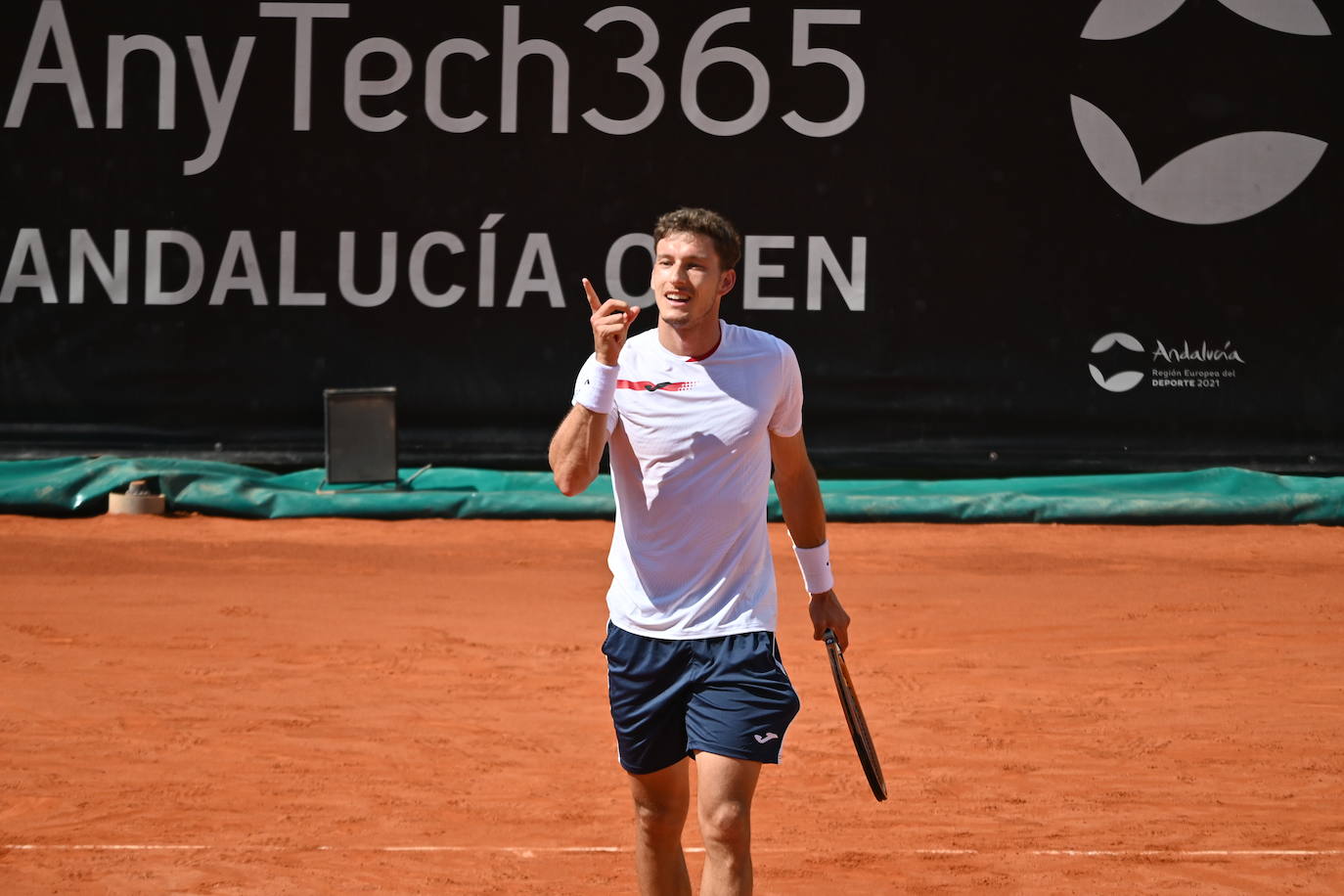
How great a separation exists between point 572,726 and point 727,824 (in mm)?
3068

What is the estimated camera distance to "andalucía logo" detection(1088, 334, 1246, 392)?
12953mm

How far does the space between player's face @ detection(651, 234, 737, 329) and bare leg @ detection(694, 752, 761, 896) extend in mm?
967

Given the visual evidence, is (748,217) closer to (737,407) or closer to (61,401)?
(61,401)

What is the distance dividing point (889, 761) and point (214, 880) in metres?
2.52

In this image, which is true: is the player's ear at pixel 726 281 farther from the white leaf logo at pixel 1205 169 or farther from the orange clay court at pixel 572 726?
the white leaf logo at pixel 1205 169

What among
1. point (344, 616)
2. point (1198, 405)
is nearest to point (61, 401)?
point (344, 616)

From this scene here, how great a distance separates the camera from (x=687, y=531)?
3.63 meters

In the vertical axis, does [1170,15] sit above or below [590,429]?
above

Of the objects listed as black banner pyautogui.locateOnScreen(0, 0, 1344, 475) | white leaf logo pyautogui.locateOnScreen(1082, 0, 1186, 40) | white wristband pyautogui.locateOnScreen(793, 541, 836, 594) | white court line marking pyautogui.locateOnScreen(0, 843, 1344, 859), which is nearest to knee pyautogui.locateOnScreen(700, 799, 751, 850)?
white wristband pyautogui.locateOnScreen(793, 541, 836, 594)

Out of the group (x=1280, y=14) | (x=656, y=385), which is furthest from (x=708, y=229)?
(x=1280, y=14)

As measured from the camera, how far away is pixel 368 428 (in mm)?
12281

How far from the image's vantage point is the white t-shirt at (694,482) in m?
3.62

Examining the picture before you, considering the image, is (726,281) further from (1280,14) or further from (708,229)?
(1280,14)

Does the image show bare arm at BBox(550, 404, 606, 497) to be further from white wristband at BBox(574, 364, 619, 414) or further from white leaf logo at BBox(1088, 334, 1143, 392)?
white leaf logo at BBox(1088, 334, 1143, 392)
